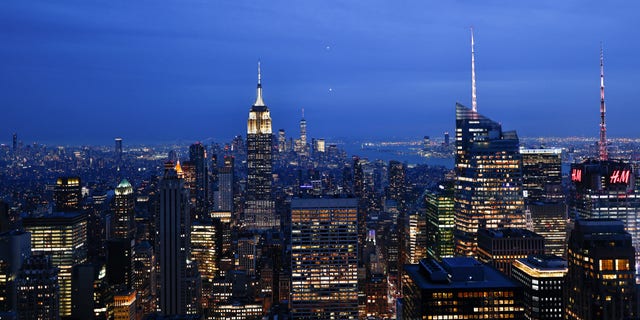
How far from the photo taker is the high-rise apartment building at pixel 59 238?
47781mm

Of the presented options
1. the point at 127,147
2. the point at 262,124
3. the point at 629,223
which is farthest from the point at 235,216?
the point at 629,223

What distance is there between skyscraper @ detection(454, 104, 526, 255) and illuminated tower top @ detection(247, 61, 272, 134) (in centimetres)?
4099

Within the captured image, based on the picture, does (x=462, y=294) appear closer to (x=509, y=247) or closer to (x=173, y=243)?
(x=509, y=247)

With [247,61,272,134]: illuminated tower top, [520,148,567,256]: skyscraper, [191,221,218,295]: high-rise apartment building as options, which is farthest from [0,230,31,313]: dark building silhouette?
[247,61,272,134]: illuminated tower top

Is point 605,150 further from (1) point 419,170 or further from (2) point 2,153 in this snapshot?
(2) point 2,153

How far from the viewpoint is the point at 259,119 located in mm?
90562

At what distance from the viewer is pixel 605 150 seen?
5066cm

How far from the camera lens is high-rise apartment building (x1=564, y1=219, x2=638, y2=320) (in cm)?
2605

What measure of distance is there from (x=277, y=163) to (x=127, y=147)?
125ft

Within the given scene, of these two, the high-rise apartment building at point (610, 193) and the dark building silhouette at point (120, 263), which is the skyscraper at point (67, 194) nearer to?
the dark building silhouette at point (120, 263)

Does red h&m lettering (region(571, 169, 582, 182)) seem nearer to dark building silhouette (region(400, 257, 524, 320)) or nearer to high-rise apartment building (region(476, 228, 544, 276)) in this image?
high-rise apartment building (region(476, 228, 544, 276))

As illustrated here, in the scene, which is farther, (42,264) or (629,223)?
(629,223)

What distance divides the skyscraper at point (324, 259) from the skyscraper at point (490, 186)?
318 inches

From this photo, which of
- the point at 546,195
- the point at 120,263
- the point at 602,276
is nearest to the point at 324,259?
the point at 120,263
